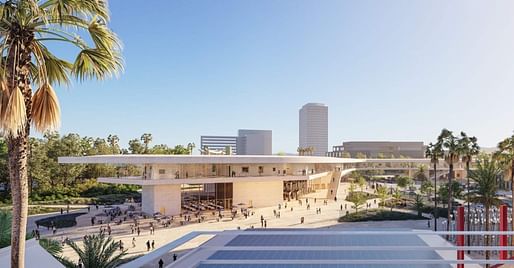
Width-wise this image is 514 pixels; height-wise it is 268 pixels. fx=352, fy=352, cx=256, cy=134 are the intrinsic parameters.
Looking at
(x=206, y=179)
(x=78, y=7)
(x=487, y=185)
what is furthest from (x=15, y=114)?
(x=206, y=179)

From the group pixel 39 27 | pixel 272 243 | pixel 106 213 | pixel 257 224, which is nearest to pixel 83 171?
pixel 106 213

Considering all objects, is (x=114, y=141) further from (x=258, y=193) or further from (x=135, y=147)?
(x=258, y=193)

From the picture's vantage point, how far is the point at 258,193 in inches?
1863

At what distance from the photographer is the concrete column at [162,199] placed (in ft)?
129

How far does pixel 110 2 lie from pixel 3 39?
1859 millimetres

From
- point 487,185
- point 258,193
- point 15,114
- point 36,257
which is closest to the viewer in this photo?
point 15,114

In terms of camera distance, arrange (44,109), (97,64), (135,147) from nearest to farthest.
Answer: (44,109)
(97,64)
(135,147)

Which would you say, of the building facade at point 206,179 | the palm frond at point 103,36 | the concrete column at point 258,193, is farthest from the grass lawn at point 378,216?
the palm frond at point 103,36

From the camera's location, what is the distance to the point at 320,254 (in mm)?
15148

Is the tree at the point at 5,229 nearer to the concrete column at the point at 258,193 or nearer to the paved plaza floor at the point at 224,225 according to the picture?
the paved plaza floor at the point at 224,225

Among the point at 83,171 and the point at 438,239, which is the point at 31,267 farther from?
the point at 83,171

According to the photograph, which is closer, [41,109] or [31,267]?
[41,109]

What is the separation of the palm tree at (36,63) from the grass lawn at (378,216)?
36724mm

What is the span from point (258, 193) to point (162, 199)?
43.7 feet
